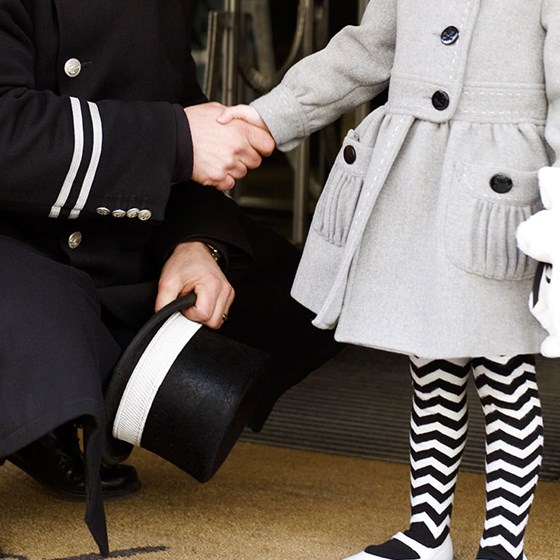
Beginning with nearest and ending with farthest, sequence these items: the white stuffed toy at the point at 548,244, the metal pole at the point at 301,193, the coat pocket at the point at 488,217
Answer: the white stuffed toy at the point at 548,244 < the coat pocket at the point at 488,217 < the metal pole at the point at 301,193

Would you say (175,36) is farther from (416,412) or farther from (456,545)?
(456,545)

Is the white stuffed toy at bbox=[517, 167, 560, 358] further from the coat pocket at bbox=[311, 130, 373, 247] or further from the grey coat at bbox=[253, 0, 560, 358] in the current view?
the coat pocket at bbox=[311, 130, 373, 247]

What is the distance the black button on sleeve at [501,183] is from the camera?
4.88ft

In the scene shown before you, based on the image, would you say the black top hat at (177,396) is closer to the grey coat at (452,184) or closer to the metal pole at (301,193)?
the grey coat at (452,184)

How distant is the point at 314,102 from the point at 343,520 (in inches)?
25.3

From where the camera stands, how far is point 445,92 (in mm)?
1521

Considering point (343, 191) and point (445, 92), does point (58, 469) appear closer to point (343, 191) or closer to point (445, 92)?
point (343, 191)

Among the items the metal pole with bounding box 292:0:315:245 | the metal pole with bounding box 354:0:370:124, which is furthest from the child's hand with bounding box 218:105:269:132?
the metal pole with bounding box 292:0:315:245

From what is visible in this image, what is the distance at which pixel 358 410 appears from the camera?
2.58 meters

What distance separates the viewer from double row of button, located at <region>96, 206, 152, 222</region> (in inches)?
64.4

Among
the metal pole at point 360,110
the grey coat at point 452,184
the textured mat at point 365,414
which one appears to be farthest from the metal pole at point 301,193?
the grey coat at point 452,184

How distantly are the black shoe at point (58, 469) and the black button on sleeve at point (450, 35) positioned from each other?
2.85ft

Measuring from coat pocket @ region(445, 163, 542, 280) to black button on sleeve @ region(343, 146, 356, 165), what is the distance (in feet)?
0.59

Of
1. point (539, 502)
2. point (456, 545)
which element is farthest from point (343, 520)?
point (539, 502)
